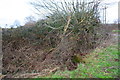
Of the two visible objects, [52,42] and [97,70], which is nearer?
[97,70]

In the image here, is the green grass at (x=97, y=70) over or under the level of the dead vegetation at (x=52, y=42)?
under

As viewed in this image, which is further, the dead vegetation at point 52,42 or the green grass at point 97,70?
the dead vegetation at point 52,42

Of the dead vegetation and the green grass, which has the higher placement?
the dead vegetation

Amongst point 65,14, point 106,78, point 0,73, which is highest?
point 65,14

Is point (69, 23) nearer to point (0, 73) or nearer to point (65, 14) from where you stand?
point (65, 14)

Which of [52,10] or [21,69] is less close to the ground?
[52,10]

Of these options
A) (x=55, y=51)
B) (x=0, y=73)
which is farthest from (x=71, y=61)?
(x=0, y=73)

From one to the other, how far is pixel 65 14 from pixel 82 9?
1.25 m

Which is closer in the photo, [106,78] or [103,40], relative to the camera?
[106,78]

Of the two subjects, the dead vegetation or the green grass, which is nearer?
the green grass

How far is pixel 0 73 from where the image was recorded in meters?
5.31

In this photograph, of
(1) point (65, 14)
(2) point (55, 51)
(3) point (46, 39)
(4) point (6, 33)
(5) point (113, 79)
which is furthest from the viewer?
(1) point (65, 14)

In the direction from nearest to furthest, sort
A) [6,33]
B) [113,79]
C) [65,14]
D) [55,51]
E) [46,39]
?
[113,79] → [55,51] → [6,33] → [46,39] → [65,14]

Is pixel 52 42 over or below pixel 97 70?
over
